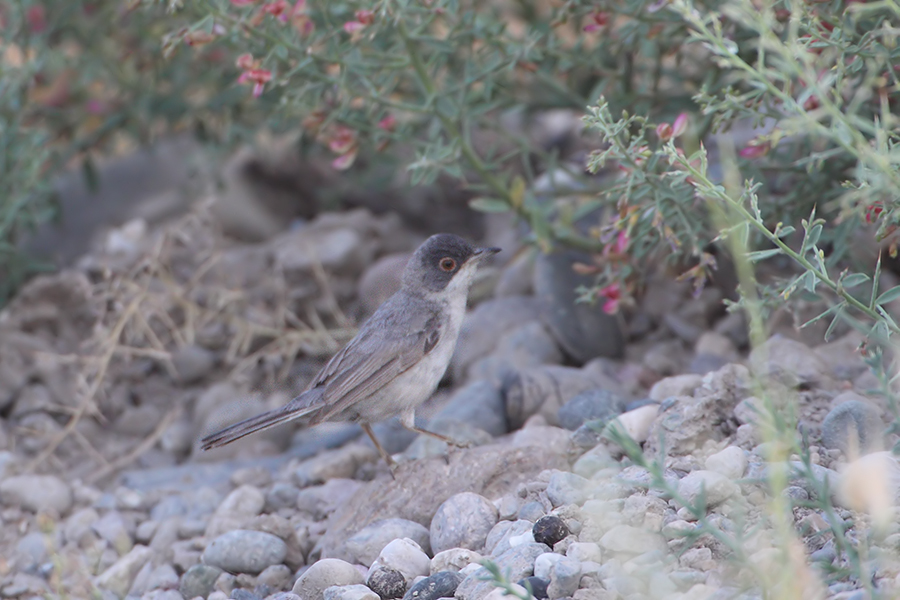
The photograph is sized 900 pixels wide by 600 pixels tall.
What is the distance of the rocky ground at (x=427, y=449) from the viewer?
2947 millimetres

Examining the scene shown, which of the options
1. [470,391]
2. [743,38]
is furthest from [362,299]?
[743,38]

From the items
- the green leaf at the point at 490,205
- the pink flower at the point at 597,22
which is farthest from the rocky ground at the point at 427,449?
the pink flower at the point at 597,22

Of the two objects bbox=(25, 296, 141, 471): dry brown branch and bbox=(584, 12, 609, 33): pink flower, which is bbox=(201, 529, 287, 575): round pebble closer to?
bbox=(25, 296, 141, 471): dry brown branch

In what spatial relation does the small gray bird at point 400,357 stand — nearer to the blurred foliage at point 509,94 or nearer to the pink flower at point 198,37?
the blurred foliage at point 509,94

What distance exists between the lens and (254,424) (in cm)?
441

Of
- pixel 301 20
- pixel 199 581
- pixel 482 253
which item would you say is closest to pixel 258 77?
pixel 301 20

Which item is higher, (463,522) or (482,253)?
Result: (482,253)

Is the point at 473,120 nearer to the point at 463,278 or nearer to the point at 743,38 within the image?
the point at 463,278

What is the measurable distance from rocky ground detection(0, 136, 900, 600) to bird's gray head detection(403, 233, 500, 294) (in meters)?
0.61

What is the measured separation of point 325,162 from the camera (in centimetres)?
773

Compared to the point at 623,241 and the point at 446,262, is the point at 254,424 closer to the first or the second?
the point at 446,262

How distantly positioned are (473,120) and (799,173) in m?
1.66

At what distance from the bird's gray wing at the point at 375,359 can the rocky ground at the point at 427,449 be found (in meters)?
0.39

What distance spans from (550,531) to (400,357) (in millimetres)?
1567
